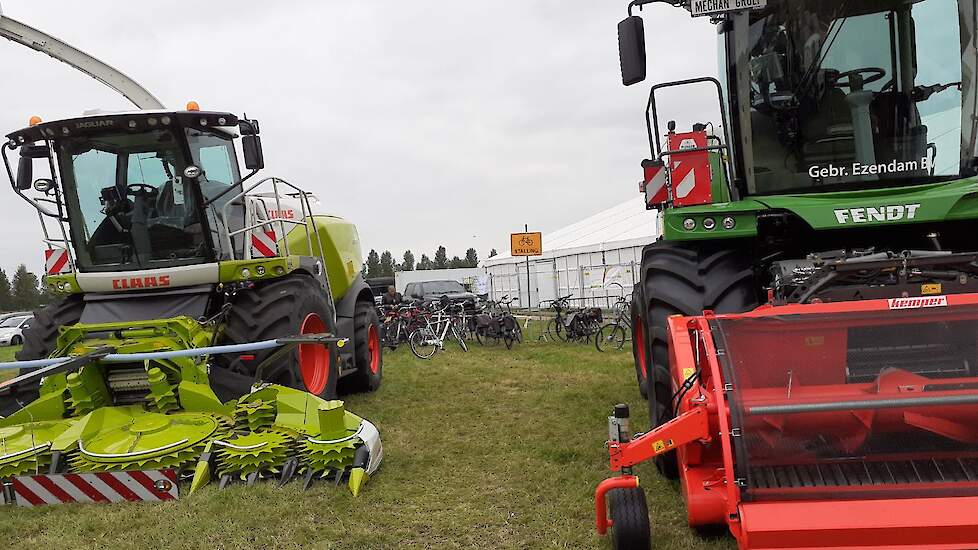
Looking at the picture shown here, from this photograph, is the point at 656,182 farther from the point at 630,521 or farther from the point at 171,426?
the point at 171,426

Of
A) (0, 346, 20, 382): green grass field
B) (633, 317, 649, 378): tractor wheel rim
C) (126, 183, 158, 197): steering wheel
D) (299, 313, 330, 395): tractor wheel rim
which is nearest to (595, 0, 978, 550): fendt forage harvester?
(633, 317, 649, 378): tractor wheel rim

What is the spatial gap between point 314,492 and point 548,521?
1.46m

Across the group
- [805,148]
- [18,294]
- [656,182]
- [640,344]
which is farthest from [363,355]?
[18,294]

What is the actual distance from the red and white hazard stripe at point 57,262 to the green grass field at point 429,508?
2724 mm

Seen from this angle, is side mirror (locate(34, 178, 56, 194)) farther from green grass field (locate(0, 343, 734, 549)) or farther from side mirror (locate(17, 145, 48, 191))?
green grass field (locate(0, 343, 734, 549))

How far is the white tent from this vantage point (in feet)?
69.2

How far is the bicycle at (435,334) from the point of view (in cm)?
1423

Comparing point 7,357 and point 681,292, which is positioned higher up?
point 681,292

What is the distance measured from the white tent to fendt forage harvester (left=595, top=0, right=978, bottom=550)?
1281 centimetres

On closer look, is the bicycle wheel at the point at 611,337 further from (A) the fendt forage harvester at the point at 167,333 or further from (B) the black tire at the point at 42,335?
(B) the black tire at the point at 42,335

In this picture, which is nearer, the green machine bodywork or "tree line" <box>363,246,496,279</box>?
the green machine bodywork

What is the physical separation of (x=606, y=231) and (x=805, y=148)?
21567 millimetres

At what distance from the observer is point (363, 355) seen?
8719 mm

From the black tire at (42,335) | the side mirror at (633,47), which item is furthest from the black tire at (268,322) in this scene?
the side mirror at (633,47)
